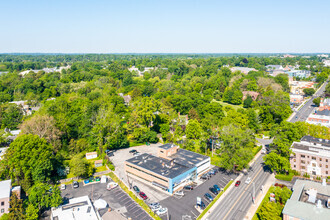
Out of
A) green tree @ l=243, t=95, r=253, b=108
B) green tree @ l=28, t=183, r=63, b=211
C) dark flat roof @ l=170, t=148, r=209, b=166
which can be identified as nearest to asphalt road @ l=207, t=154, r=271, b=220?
dark flat roof @ l=170, t=148, r=209, b=166

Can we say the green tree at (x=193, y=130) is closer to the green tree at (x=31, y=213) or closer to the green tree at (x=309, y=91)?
the green tree at (x=31, y=213)

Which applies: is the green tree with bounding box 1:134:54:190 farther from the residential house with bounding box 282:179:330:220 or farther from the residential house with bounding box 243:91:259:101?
the residential house with bounding box 243:91:259:101

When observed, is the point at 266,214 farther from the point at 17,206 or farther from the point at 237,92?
the point at 237,92

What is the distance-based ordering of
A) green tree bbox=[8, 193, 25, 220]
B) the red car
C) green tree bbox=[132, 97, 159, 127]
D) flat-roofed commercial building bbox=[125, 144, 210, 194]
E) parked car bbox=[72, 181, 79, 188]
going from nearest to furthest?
green tree bbox=[8, 193, 25, 220] < the red car < flat-roofed commercial building bbox=[125, 144, 210, 194] < parked car bbox=[72, 181, 79, 188] < green tree bbox=[132, 97, 159, 127]

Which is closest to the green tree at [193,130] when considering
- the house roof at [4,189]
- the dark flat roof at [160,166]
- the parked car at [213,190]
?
the dark flat roof at [160,166]

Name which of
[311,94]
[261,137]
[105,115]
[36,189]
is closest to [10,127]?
[105,115]

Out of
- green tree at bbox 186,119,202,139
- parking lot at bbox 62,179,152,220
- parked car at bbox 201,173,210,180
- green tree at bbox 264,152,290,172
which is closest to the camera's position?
parking lot at bbox 62,179,152,220
